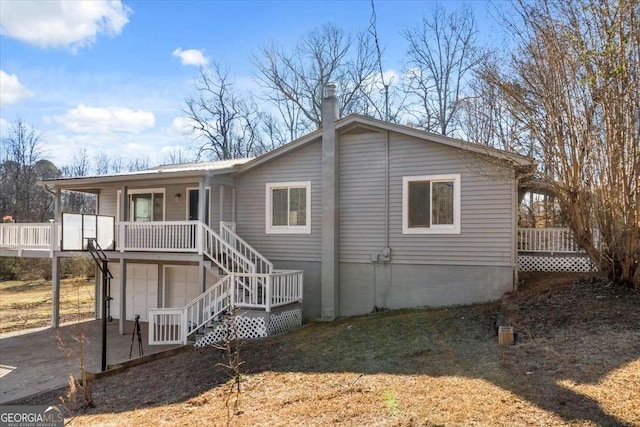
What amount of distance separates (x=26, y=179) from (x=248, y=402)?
36.8 m

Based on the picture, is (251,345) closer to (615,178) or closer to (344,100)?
(615,178)

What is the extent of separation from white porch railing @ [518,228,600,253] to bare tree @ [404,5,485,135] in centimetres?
1340

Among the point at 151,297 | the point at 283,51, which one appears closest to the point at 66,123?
the point at 283,51

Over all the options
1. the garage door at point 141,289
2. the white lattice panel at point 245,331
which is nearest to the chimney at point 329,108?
the white lattice panel at point 245,331

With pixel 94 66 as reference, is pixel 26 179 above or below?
below

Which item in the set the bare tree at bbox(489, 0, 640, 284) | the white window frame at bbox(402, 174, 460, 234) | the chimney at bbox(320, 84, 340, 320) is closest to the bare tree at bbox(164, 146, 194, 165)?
the chimney at bbox(320, 84, 340, 320)

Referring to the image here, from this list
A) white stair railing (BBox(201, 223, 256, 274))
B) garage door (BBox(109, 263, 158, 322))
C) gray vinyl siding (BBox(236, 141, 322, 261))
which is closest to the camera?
white stair railing (BBox(201, 223, 256, 274))

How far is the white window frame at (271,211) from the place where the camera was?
12055 millimetres

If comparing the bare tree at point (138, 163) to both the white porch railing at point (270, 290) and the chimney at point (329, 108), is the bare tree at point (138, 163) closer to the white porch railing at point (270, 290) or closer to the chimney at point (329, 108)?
the chimney at point (329, 108)

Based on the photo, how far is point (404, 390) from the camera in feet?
18.1

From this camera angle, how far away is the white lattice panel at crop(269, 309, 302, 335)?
10383mm

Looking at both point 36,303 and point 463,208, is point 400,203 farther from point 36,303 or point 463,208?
point 36,303


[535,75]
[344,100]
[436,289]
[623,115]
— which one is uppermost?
[344,100]

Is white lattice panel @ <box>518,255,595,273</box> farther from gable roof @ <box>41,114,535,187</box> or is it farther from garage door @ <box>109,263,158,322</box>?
garage door @ <box>109,263,158,322</box>
